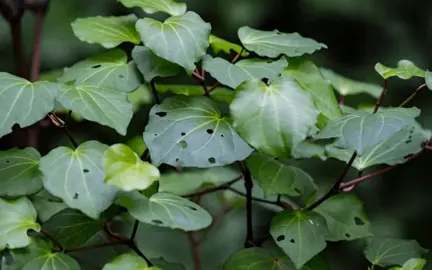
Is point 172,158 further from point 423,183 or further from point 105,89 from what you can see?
point 423,183

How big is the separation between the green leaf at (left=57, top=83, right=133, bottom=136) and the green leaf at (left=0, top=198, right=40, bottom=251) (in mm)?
117

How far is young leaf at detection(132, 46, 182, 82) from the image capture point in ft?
2.33

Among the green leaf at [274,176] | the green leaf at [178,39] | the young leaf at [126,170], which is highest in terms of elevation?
the green leaf at [178,39]

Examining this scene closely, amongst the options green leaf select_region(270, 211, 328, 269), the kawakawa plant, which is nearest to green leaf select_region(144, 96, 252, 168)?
the kawakawa plant

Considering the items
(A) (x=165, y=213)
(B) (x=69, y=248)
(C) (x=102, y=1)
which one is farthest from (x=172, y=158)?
(C) (x=102, y=1)

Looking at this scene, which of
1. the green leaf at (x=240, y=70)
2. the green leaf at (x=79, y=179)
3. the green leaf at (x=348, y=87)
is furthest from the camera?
the green leaf at (x=348, y=87)

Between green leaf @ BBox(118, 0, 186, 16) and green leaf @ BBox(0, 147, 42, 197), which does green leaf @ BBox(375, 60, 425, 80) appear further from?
green leaf @ BBox(0, 147, 42, 197)

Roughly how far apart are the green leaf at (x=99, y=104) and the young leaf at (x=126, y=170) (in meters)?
0.03

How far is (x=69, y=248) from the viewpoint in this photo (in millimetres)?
698

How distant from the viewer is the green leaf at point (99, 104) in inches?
25.8

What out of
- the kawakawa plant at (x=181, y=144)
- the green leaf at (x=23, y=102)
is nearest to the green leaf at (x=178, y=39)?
the kawakawa plant at (x=181, y=144)

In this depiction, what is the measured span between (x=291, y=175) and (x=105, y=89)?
0.77 feet

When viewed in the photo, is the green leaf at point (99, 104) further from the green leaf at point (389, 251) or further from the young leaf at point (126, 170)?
the green leaf at point (389, 251)

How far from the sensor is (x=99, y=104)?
67cm
